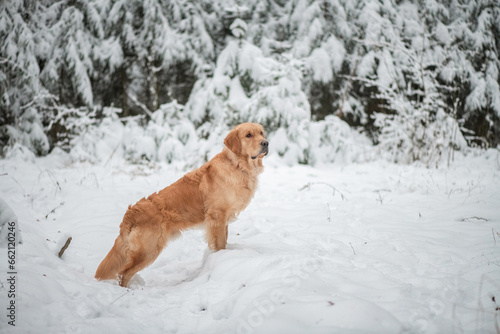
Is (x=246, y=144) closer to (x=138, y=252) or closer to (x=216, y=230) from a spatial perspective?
(x=216, y=230)

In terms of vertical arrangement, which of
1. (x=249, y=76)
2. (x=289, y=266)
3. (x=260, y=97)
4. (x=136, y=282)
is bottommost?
(x=136, y=282)

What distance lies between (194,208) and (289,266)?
1207mm

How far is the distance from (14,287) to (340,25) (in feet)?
35.2

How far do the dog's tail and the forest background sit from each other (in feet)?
15.7

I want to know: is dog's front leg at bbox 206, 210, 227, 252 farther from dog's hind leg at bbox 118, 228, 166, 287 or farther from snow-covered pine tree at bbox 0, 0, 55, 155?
snow-covered pine tree at bbox 0, 0, 55, 155

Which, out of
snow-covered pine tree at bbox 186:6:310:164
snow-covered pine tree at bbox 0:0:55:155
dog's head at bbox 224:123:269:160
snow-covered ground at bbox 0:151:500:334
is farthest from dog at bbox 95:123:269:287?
snow-covered pine tree at bbox 0:0:55:155

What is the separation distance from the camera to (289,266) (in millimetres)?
1980

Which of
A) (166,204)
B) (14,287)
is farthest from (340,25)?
(14,287)

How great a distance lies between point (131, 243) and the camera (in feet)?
7.97

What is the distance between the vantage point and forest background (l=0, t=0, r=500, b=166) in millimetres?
7512

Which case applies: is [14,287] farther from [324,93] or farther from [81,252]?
[324,93]

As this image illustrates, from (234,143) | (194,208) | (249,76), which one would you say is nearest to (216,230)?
(194,208)

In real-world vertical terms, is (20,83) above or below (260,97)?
below

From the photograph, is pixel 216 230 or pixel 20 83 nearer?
pixel 216 230
